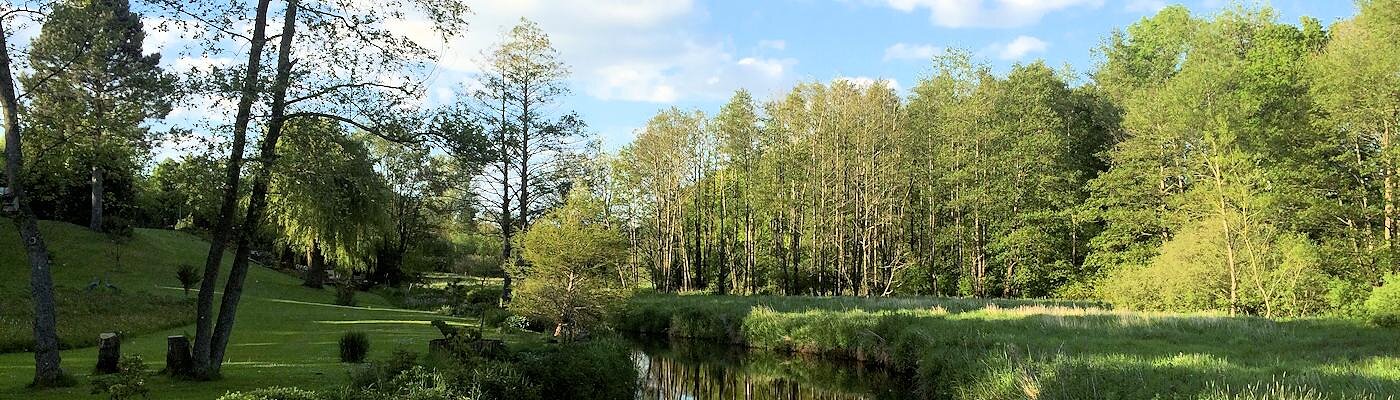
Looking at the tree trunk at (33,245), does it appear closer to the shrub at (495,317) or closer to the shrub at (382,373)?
the shrub at (382,373)

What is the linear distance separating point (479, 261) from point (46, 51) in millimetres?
53782

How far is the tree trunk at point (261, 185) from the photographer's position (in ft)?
30.6

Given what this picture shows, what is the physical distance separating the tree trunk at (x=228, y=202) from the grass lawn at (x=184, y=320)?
0.47 metres

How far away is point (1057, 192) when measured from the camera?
34500 millimetres

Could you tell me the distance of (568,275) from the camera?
21.3 m

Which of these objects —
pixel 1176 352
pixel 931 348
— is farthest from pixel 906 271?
pixel 1176 352

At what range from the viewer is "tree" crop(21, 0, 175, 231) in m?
9.41

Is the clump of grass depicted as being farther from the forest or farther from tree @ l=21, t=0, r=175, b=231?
tree @ l=21, t=0, r=175, b=231

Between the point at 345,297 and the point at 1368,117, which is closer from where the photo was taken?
the point at 1368,117

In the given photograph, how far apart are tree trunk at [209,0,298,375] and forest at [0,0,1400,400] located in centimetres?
4

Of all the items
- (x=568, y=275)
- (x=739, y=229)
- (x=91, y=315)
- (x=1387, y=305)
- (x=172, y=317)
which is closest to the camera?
(x=1387, y=305)

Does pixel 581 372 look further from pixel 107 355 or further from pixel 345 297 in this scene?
pixel 345 297

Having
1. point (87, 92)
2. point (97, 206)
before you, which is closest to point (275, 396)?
point (87, 92)

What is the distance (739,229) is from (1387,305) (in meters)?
33.6
